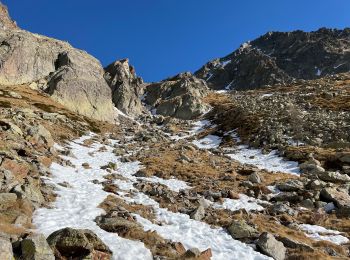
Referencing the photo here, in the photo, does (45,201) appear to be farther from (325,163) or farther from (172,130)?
(172,130)

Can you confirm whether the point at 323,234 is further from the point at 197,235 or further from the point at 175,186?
the point at 175,186

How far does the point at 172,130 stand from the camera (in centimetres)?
7494

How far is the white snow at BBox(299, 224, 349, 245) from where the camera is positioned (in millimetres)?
20062

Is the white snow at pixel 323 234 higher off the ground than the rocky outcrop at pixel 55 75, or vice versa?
the rocky outcrop at pixel 55 75

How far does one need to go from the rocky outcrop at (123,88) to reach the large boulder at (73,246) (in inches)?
3089

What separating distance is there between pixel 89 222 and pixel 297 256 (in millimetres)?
9279

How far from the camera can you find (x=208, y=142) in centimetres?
6209

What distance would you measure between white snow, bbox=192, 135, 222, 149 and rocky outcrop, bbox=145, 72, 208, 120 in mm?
30631

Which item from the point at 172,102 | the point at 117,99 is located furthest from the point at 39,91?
the point at 172,102

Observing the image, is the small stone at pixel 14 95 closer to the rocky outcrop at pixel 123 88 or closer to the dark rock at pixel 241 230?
the rocky outcrop at pixel 123 88

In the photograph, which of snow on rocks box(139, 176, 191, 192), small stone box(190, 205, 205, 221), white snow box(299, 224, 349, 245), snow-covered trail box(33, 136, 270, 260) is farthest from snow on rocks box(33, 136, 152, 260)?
white snow box(299, 224, 349, 245)

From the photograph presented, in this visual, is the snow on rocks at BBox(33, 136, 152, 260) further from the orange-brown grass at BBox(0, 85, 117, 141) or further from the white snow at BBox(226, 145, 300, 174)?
the white snow at BBox(226, 145, 300, 174)

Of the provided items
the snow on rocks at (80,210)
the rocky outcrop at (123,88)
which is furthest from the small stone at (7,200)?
the rocky outcrop at (123,88)

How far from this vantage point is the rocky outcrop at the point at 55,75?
75.8m
